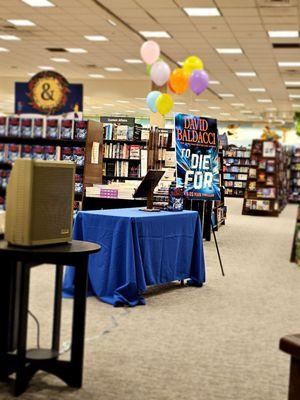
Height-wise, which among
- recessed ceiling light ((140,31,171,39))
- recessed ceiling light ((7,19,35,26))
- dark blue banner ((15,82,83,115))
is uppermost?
recessed ceiling light ((7,19,35,26))

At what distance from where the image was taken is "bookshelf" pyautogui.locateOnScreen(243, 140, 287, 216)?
17016 mm

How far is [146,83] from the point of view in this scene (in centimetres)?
1997

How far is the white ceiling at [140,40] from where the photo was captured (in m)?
11.1

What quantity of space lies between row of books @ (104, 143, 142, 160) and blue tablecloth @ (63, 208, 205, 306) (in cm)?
502

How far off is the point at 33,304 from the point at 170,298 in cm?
133

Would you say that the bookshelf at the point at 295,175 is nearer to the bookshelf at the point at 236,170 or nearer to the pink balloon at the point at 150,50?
the bookshelf at the point at 236,170

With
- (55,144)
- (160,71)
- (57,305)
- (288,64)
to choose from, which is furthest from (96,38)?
(57,305)

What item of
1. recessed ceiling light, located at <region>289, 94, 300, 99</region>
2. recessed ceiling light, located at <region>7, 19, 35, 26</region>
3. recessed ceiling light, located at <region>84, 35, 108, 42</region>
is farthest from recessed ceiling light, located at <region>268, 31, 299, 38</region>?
recessed ceiling light, located at <region>289, 94, 300, 99</region>

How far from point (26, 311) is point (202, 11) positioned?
28.7ft

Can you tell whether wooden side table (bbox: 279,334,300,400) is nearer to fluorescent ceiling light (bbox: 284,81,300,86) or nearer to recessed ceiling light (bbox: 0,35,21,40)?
recessed ceiling light (bbox: 0,35,21,40)

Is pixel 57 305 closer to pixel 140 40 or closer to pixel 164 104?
pixel 164 104

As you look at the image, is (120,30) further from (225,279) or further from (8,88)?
(8,88)

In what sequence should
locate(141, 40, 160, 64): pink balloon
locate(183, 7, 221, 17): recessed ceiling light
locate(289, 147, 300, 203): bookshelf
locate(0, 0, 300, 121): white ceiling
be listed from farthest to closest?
locate(289, 147, 300, 203): bookshelf → locate(0, 0, 300, 121): white ceiling → locate(183, 7, 221, 17): recessed ceiling light → locate(141, 40, 160, 64): pink balloon

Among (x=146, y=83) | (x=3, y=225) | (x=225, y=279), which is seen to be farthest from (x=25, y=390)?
(x=146, y=83)
